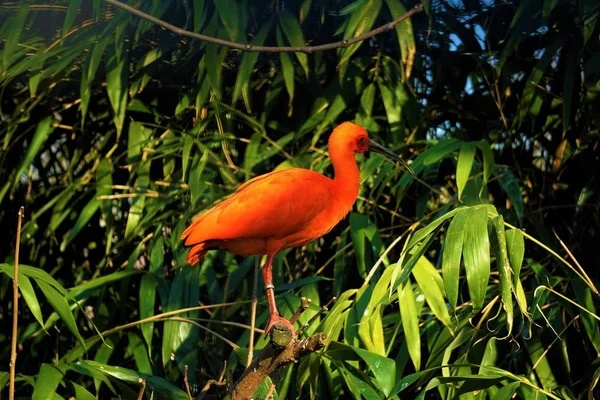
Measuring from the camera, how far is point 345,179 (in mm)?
2672

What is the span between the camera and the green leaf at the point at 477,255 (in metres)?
2.11

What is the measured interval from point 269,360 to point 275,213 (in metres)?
0.66

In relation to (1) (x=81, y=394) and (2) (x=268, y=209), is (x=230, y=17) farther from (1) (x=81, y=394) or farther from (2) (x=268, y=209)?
(1) (x=81, y=394)

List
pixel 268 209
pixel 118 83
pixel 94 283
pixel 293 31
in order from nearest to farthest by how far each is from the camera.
Answer: pixel 268 209 < pixel 94 283 < pixel 293 31 < pixel 118 83

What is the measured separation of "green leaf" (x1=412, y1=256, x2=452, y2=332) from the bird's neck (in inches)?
10.0

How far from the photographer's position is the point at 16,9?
3.27 metres

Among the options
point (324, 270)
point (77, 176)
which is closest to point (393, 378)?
point (324, 270)

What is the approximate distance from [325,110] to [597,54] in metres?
0.88

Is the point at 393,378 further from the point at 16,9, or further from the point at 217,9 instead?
the point at 16,9

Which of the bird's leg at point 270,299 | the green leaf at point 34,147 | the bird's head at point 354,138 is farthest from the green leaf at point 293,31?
the green leaf at point 34,147

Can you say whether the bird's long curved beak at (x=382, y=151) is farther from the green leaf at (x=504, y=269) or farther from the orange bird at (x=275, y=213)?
the green leaf at (x=504, y=269)

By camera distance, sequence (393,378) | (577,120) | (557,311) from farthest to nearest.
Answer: (577,120)
(557,311)
(393,378)

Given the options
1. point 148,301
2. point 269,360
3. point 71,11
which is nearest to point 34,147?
point 71,11

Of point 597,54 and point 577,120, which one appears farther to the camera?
point 577,120
